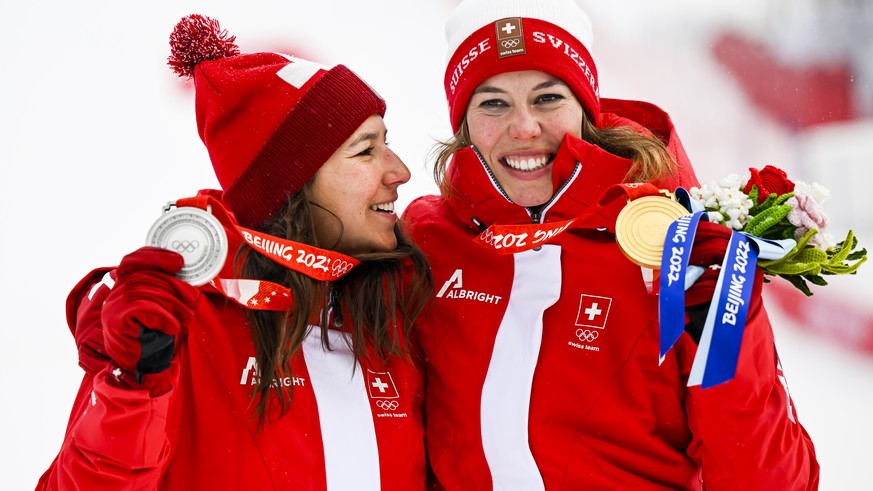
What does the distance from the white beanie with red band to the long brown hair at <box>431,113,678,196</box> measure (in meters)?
0.08

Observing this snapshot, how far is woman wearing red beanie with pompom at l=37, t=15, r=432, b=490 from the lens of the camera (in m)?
1.96

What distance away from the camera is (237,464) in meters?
2.26

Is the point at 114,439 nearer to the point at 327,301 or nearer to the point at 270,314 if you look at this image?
the point at 270,314

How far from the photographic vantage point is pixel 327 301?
2.54 metres

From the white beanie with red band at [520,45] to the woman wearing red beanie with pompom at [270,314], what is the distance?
336mm

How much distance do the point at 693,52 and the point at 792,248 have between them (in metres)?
3.83

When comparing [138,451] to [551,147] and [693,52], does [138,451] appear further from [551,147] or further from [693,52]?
[693,52]

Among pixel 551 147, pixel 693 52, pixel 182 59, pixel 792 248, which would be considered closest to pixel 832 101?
pixel 693 52

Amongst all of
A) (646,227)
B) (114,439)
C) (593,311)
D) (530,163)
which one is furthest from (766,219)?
(114,439)

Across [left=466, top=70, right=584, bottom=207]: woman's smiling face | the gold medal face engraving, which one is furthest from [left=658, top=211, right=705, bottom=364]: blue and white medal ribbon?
[left=466, top=70, right=584, bottom=207]: woman's smiling face

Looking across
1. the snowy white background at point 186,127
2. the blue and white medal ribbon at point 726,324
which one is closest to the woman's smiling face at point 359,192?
the blue and white medal ribbon at point 726,324

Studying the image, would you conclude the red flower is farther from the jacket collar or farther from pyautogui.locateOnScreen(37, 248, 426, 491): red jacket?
pyautogui.locateOnScreen(37, 248, 426, 491): red jacket

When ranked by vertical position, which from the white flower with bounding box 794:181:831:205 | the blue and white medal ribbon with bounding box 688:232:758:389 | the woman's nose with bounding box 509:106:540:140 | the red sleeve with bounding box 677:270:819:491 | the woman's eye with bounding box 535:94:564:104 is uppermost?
the woman's eye with bounding box 535:94:564:104

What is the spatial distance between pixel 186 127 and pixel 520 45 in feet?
9.87
